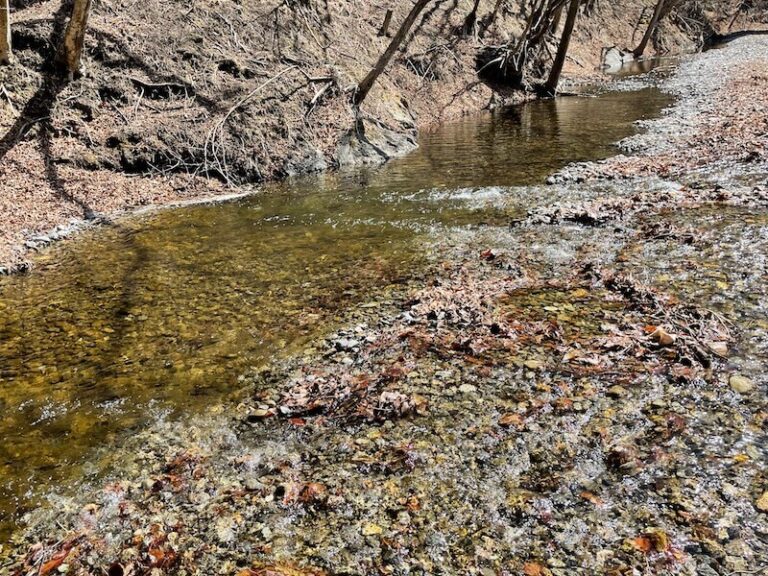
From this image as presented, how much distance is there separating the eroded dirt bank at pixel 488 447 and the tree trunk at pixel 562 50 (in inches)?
881

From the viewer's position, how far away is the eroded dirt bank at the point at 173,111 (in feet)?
45.2

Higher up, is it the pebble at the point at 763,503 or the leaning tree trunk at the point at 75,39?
the leaning tree trunk at the point at 75,39

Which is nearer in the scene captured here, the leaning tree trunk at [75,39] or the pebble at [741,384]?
the pebble at [741,384]

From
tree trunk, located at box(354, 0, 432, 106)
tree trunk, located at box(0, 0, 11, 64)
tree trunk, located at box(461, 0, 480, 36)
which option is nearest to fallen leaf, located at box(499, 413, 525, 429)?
tree trunk, located at box(0, 0, 11, 64)

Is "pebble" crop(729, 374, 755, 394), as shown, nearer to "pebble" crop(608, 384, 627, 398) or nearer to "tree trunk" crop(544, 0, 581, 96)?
"pebble" crop(608, 384, 627, 398)

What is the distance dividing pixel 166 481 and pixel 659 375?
5.16 meters

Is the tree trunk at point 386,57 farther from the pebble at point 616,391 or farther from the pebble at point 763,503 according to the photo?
the pebble at point 763,503

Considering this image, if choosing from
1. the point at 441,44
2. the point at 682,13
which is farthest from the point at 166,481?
the point at 682,13

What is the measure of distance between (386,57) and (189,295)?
46.2 feet

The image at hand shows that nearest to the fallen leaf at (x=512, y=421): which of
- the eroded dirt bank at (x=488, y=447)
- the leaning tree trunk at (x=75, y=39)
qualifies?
the eroded dirt bank at (x=488, y=447)

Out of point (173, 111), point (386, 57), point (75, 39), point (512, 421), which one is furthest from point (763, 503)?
point (386, 57)

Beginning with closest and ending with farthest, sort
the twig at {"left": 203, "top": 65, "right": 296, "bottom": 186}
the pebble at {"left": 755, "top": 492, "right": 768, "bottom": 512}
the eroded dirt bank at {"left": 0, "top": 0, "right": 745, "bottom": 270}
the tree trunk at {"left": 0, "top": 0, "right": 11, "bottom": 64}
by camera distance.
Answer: the pebble at {"left": 755, "top": 492, "right": 768, "bottom": 512} < the eroded dirt bank at {"left": 0, "top": 0, "right": 745, "bottom": 270} < the tree trunk at {"left": 0, "top": 0, "right": 11, "bottom": 64} < the twig at {"left": 203, "top": 65, "right": 296, "bottom": 186}

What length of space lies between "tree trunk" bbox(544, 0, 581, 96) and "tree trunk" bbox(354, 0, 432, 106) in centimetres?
1101

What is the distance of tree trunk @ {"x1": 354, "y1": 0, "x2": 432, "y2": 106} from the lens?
1933cm
